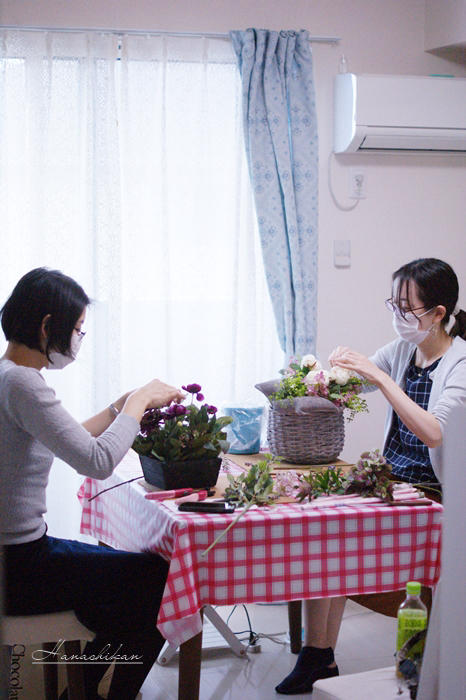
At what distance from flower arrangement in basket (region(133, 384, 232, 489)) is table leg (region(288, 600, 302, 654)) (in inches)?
35.2

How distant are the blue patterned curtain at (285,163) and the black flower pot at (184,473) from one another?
1412 mm

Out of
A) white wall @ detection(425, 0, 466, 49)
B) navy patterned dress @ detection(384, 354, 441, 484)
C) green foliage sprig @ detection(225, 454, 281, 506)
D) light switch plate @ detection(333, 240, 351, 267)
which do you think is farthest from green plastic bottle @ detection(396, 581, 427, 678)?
white wall @ detection(425, 0, 466, 49)

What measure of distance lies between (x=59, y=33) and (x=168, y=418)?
1869 millimetres

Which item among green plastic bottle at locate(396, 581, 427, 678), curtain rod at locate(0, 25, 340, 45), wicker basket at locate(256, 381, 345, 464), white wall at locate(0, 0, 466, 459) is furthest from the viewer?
white wall at locate(0, 0, 466, 459)

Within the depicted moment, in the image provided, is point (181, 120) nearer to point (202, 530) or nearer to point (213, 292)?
point (213, 292)

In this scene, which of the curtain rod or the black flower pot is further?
the curtain rod

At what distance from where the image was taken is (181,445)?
198 centimetres

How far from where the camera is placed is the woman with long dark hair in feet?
7.54

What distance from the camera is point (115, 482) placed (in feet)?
7.55

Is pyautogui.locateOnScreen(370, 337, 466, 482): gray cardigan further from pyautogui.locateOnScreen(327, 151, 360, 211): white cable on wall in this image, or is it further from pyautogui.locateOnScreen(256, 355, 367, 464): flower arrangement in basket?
pyautogui.locateOnScreen(327, 151, 360, 211): white cable on wall

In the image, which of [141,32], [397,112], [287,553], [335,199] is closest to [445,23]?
[397,112]

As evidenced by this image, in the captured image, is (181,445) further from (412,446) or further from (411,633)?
(412,446)

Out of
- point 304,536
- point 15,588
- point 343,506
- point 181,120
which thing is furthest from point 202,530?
point 181,120

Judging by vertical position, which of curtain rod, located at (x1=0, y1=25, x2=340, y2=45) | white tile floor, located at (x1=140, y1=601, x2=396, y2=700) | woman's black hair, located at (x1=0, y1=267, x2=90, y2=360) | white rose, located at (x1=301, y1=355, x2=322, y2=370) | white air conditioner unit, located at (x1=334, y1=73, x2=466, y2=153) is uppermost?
curtain rod, located at (x1=0, y1=25, x2=340, y2=45)
